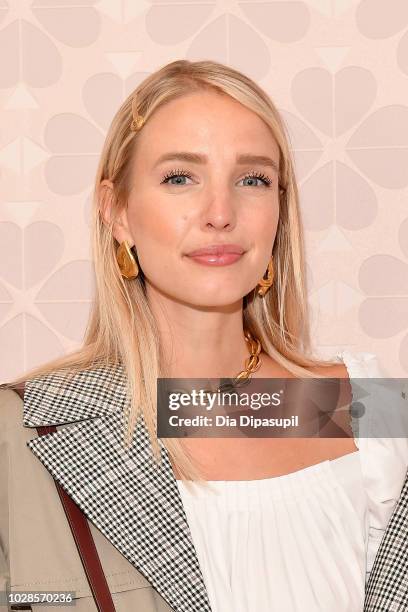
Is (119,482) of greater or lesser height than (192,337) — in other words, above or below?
below

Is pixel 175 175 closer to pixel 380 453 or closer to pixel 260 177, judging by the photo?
pixel 260 177

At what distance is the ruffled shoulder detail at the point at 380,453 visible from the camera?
164 centimetres

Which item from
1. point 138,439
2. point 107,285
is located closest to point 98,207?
point 107,285

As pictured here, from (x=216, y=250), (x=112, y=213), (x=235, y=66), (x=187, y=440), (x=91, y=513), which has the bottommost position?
(x=91, y=513)

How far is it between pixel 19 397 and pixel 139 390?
7.8 inches

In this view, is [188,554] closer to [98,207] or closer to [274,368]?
[274,368]

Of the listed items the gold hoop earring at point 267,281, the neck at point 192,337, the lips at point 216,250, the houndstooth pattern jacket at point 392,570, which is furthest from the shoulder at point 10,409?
the houndstooth pattern jacket at point 392,570

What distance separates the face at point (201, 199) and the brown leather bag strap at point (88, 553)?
358 millimetres

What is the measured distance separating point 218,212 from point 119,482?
0.46 metres

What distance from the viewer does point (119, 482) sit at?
1.54 m

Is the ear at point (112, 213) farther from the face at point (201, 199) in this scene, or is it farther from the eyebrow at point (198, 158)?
the eyebrow at point (198, 158)

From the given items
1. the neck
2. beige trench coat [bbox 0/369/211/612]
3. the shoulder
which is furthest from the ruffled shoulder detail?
the shoulder

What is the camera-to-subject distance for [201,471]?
5.35 feet

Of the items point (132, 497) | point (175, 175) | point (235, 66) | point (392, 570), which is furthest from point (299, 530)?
point (235, 66)
